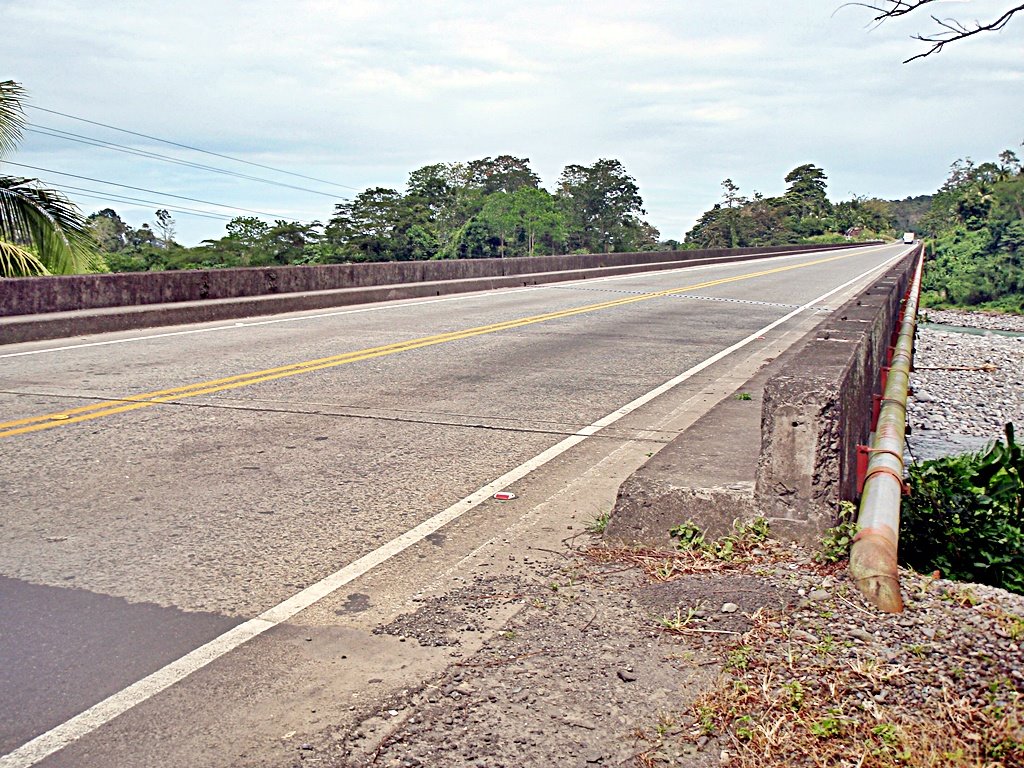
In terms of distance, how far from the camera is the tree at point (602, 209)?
130 m

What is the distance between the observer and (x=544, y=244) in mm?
123562

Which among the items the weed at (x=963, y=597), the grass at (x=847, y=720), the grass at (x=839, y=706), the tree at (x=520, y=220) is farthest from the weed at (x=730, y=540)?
the tree at (x=520, y=220)

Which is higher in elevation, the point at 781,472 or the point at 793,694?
the point at 781,472

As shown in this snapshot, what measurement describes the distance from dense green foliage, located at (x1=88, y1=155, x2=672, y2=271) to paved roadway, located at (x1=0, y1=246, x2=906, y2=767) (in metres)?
59.2

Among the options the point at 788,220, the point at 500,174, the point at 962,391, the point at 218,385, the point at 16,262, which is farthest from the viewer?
the point at 788,220

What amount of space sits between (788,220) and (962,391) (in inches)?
6513

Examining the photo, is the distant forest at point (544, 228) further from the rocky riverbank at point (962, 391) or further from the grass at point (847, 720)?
the grass at point (847, 720)

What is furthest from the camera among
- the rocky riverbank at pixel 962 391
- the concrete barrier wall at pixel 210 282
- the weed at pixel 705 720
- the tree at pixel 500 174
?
the tree at pixel 500 174

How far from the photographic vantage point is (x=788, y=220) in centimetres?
17188

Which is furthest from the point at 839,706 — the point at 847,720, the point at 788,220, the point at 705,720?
the point at 788,220

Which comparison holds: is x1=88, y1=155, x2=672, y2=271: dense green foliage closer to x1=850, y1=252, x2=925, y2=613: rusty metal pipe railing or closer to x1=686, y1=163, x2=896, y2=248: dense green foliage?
x1=686, y1=163, x2=896, y2=248: dense green foliage

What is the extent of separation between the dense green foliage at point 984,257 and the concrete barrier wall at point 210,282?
1604 cm

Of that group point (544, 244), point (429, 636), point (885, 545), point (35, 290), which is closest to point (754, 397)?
point (885, 545)

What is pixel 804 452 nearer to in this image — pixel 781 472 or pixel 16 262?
pixel 781 472
